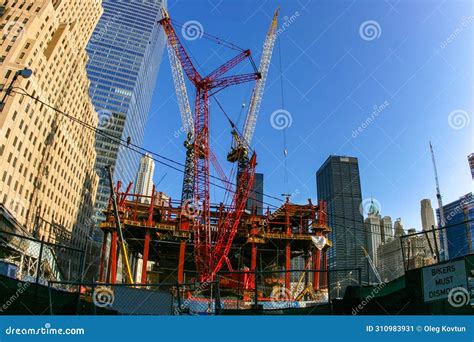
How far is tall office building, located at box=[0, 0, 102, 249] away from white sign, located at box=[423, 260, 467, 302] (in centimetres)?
4973

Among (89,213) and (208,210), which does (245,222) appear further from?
(89,213)

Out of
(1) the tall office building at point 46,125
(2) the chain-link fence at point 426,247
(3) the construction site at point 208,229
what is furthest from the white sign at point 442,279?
(1) the tall office building at point 46,125

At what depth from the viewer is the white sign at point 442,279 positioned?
9.50m

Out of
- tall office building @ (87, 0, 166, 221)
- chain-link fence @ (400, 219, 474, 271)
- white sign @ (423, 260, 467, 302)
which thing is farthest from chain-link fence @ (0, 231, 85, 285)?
tall office building @ (87, 0, 166, 221)

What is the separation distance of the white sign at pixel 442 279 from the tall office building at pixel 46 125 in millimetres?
49729

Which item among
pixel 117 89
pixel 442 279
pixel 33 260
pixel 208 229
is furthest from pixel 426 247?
pixel 117 89

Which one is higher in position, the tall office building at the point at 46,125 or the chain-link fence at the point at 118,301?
the tall office building at the point at 46,125

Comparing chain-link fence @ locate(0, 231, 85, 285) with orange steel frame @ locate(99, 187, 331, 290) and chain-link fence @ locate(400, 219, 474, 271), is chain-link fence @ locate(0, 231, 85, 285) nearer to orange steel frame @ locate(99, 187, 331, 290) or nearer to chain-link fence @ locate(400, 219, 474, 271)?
orange steel frame @ locate(99, 187, 331, 290)

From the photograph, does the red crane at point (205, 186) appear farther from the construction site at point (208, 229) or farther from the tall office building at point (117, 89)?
the tall office building at point (117, 89)

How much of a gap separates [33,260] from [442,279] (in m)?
51.3

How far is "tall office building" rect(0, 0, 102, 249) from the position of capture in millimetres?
58281
